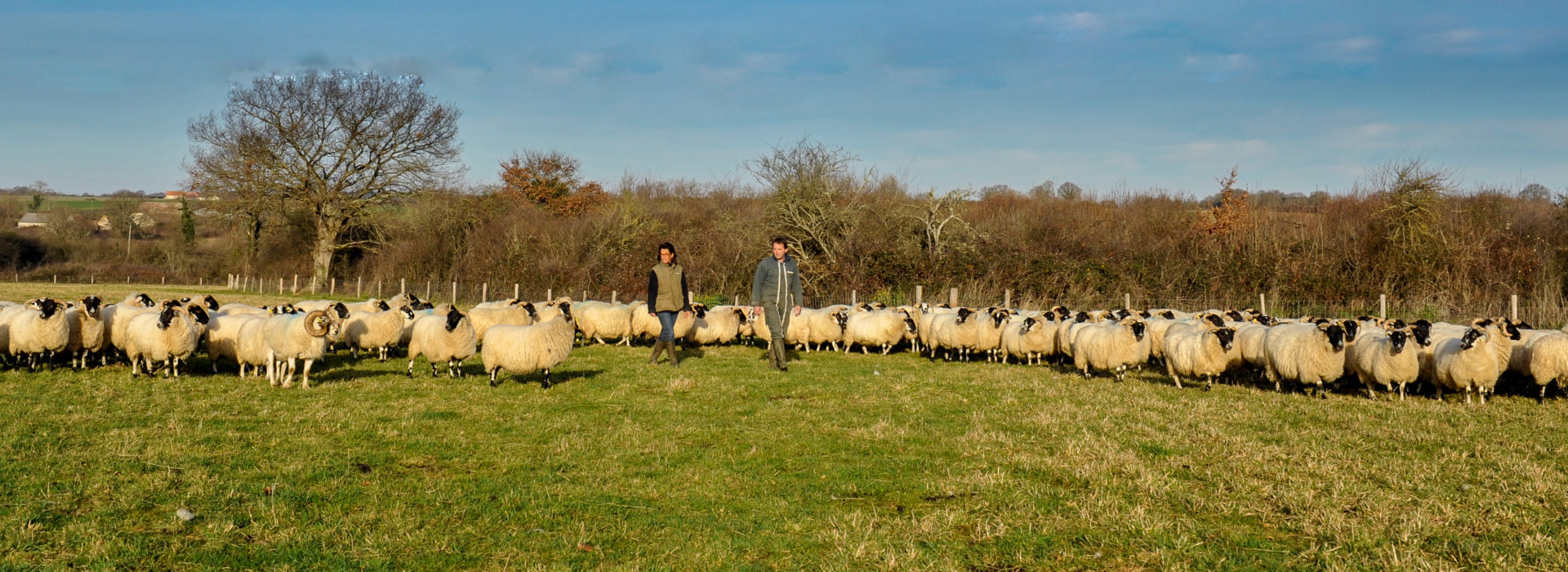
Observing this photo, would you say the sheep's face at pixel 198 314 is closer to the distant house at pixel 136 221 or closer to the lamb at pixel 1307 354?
the lamb at pixel 1307 354

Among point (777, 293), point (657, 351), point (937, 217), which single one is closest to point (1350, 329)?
point (777, 293)

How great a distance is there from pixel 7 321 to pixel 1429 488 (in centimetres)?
1510

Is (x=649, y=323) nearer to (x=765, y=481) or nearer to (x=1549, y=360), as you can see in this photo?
(x=765, y=481)

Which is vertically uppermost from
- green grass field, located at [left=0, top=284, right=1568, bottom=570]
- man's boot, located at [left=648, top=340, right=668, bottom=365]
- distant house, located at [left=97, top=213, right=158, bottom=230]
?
distant house, located at [left=97, top=213, right=158, bottom=230]

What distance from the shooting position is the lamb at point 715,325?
52.3 feet

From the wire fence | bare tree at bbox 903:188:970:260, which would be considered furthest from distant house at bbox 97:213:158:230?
bare tree at bbox 903:188:970:260

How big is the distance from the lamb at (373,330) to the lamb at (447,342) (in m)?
2.11

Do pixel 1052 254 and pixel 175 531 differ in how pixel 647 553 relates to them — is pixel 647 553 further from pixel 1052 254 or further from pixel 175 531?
pixel 1052 254

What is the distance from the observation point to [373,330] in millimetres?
13242

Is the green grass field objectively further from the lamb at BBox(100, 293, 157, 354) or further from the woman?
the woman

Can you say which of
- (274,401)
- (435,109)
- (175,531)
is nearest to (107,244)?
(435,109)

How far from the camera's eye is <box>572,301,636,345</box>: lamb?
54.2 ft

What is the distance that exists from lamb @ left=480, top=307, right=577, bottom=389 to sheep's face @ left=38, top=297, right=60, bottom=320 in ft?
17.7

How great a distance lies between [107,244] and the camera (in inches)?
2640
